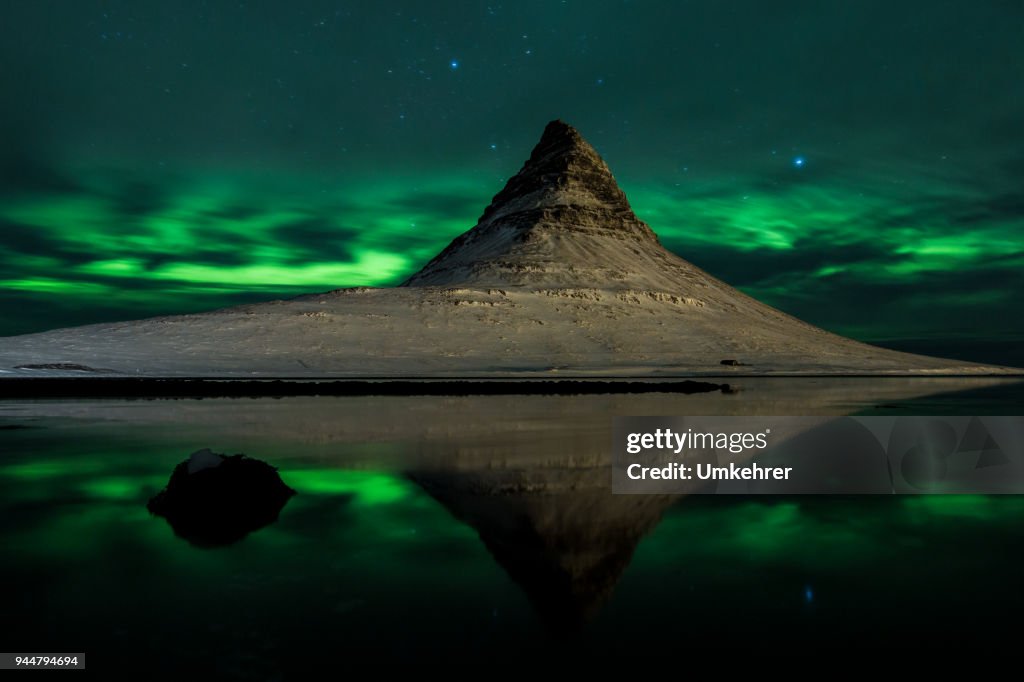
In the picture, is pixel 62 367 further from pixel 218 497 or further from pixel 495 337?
pixel 218 497

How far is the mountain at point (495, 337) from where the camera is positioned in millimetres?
87938

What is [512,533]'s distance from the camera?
10.4 metres

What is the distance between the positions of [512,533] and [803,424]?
57.3ft

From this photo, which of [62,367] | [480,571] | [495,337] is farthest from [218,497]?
[495,337]

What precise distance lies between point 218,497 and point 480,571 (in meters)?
5.41

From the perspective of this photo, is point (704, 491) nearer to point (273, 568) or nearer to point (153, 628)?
point (273, 568)

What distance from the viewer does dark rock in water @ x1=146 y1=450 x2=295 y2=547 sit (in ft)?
36.9

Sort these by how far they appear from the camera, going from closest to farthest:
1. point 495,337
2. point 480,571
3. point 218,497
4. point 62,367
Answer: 1. point 480,571
2. point 218,497
3. point 62,367
4. point 495,337

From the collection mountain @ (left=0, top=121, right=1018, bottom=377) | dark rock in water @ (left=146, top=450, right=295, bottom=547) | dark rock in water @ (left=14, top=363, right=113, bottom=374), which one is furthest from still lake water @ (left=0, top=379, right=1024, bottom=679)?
dark rock in water @ (left=14, top=363, right=113, bottom=374)

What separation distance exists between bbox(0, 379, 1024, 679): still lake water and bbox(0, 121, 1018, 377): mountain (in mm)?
62302

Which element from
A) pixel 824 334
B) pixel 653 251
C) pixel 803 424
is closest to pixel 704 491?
pixel 803 424

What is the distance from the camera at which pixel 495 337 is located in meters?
111

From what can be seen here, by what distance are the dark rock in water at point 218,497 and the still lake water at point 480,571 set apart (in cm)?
33

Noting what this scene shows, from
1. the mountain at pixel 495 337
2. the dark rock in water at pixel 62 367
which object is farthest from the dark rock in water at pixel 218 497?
the dark rock in water at pixel 62 367
